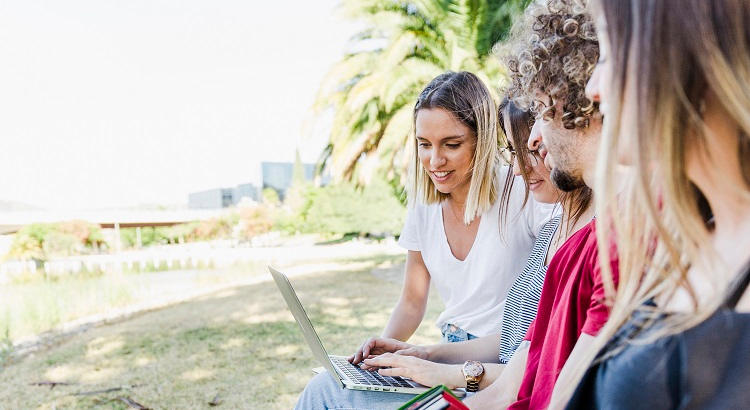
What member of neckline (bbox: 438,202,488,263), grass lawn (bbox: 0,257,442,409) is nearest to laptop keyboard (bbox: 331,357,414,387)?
neckline (bbox: 438,202,488,263)

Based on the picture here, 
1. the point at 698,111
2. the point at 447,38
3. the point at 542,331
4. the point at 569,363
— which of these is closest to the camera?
the point at 698,111

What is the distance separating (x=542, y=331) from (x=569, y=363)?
27 cm

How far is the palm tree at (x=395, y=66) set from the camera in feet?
29.7

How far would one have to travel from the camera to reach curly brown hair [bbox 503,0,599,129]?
4.21ft

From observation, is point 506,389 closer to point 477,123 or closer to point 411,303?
point 411,303

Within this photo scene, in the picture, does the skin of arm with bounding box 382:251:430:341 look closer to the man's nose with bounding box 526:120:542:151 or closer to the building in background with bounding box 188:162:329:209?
the man's nose with bounding box 526:120:542:151

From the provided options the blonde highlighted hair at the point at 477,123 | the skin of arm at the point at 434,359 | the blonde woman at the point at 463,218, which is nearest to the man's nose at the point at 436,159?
the blonde woman at the point at 463,218

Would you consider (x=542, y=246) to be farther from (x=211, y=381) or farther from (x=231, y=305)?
(x=231, y=305)

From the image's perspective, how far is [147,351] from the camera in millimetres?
5090

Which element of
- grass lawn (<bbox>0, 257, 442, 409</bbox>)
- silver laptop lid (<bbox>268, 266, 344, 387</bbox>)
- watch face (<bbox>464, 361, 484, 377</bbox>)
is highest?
silver laptop lid (<bbox>268, 266, 344, 387</bbox>)

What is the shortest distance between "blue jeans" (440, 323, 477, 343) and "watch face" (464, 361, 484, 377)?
17.4 inches

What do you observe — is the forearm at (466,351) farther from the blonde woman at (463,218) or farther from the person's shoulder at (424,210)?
the person's shoulder at (424,210)

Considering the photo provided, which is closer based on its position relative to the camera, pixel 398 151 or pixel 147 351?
pixel 147 351

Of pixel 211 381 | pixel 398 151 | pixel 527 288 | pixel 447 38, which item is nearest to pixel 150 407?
pixel 211 381
